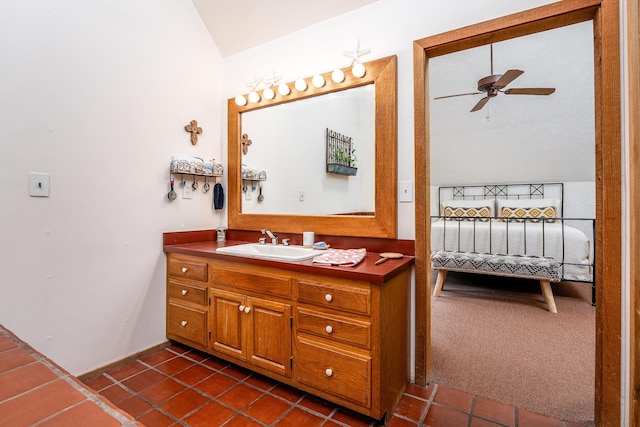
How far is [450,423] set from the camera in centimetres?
155

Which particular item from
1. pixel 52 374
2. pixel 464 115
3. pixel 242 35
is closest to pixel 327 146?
pixel 242 35

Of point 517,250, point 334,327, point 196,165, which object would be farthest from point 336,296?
point 517,250

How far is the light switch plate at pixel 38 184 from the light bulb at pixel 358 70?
187cm

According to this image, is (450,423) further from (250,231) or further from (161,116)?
(161,116)

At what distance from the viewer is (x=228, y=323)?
1.98 meters

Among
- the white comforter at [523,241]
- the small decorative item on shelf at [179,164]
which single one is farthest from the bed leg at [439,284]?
the small decorative item on shelf at [179,164]

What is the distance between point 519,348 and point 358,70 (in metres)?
2.34

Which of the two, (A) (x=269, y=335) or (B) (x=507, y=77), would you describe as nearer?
(A) (x=269, y=335)

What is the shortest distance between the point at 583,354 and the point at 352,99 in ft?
8.08

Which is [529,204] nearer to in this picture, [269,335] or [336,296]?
[336,296]

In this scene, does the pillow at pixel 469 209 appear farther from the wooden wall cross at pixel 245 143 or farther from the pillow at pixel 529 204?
the wooden wall cross at pixel 245 143

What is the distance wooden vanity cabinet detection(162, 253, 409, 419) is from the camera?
1491 millimetres

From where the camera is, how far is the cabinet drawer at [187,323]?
2.13 meters

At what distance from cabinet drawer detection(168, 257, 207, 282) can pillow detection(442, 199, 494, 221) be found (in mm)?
4090
